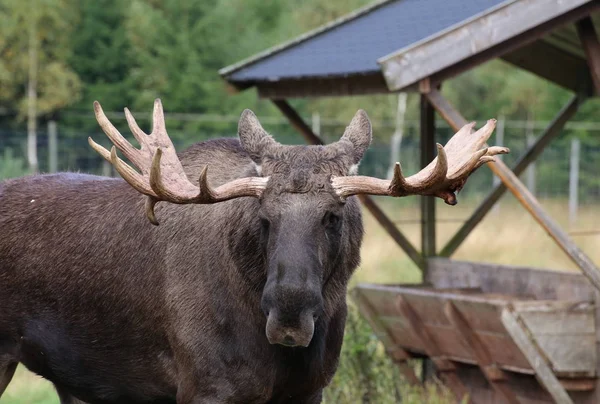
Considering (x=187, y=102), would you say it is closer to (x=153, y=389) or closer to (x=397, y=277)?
(x=397, y=277)

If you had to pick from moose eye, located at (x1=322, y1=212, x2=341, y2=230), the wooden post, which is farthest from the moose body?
the wooden post

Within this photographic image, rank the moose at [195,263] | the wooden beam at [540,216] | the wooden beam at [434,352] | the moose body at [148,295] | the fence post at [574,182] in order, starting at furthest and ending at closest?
the fence post at [574,182]
the wooden beam at [434,352]
the wooden beam at [540,216]
the moose body at [148,295]
the moose at [195,263]

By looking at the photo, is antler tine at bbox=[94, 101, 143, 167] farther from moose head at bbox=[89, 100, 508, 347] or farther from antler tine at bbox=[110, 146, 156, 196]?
antler tine at bbox=[110, 146, 156, 196]

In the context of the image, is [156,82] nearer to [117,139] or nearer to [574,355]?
[574,355]

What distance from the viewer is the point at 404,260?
18.2 m

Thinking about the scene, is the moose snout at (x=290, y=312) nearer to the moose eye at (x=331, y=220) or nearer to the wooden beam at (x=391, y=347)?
the moose eye at (x=331, y=220)

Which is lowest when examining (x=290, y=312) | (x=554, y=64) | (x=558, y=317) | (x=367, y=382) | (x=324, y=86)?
(x=367, y=382)

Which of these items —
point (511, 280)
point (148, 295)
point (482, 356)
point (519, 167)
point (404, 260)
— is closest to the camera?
point (148, 295)

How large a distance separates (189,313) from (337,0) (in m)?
34.3

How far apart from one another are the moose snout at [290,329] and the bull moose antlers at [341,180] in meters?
0.63

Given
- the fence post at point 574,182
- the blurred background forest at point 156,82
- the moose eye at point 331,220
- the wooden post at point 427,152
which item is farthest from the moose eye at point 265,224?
the fence post at point 574,182

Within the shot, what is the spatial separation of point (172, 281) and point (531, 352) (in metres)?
2.97

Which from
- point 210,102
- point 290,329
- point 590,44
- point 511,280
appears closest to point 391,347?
point 511,280

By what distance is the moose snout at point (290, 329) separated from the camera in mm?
5086
